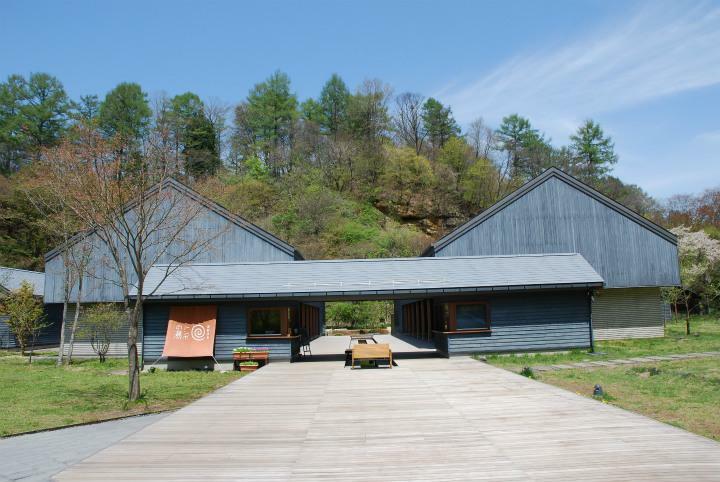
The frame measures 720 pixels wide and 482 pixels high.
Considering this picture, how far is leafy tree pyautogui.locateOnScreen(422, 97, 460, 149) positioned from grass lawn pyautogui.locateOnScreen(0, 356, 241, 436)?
5383 centimetres

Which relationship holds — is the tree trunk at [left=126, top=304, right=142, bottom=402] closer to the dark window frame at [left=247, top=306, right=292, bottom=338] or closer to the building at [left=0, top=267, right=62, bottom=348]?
the dark window frame at [left=247, top=306, right=292, bottom=338]

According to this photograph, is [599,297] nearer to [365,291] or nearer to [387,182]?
[365,291]

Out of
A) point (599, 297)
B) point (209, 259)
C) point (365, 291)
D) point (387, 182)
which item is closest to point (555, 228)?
point (599, 297)

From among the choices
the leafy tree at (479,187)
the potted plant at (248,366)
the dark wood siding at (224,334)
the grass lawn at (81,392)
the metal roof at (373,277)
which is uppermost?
the leafy tree at (479,187)

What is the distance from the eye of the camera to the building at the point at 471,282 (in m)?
20.3

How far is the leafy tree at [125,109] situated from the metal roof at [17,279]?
54.7 ft

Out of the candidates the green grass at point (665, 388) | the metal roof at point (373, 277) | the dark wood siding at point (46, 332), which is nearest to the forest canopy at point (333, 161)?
the dark wood siding at point (46, 332)

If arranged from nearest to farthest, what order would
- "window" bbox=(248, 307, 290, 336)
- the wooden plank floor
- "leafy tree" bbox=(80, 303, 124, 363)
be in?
the wooden plank floor, "window" bbox=(248, 307, 290, 336), "leafy tree" bbox=(80, 303, 124, 363)

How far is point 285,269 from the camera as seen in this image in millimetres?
22234

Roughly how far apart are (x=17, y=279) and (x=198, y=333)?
22.3 m

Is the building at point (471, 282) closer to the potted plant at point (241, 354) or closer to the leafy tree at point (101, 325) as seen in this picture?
the potted plant at point (241, 354)

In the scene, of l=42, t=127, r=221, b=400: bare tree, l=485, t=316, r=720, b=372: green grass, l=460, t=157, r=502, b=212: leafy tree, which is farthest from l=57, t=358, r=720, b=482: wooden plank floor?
l=460, t=157, r=502, b=212: leafy tree

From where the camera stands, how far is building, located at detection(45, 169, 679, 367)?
2030 cm

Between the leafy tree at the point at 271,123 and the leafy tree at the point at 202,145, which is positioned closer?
the leafy tree at the point at 202,145
